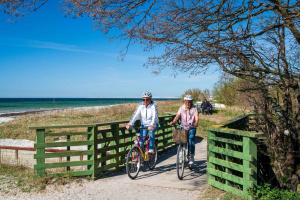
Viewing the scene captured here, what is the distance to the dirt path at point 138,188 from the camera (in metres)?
5.73

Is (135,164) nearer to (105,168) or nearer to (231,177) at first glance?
(105,168)

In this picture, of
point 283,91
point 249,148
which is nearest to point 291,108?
point 283,91

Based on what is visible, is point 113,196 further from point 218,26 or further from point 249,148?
point 218,26

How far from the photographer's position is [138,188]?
20.4 feet

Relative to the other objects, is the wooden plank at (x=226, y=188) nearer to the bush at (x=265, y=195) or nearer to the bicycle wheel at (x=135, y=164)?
the bush at (x=265, y=195)

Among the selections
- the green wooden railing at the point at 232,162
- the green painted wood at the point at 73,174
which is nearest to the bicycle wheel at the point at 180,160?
the green wooden railing at the point at 232,162

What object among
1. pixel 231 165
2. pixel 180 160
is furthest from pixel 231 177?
pixel 180 160

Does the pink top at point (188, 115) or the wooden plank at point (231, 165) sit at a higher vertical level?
the pink top at point (188, 115)

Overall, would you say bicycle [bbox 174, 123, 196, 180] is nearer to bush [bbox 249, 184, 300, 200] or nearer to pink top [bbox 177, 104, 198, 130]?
pink top [bbox 177, 104, 198, 130]

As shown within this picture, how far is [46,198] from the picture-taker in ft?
18.4

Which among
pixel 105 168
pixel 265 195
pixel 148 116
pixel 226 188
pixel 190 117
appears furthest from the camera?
pixel 190 117

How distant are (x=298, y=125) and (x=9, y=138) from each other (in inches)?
668

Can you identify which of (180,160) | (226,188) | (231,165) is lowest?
(226,188)

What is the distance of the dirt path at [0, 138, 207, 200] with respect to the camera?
5728mm
